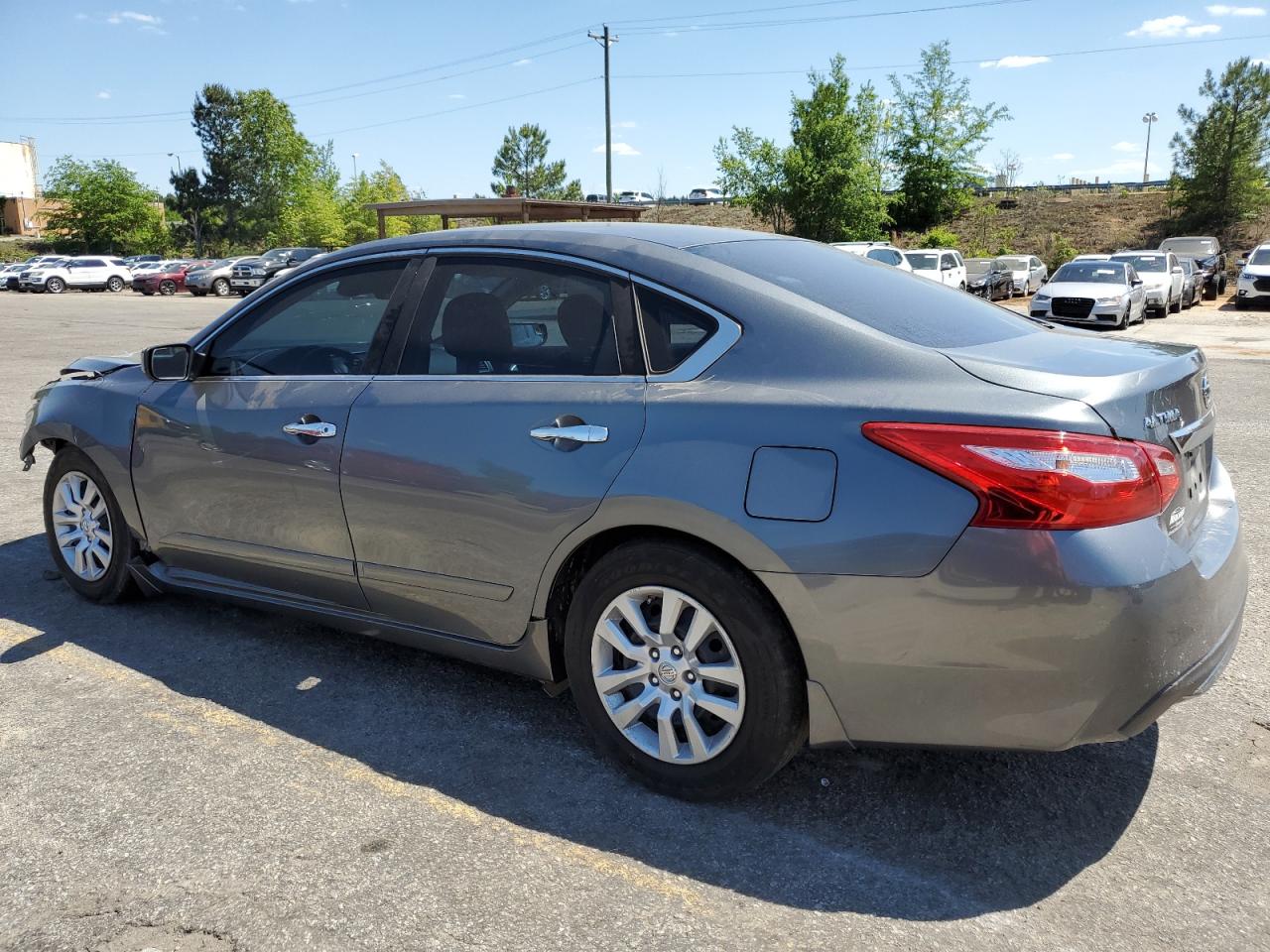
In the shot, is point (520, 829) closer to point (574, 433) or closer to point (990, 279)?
point (574, 433)

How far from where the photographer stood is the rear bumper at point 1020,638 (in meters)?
2.44

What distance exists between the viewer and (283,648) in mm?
4246

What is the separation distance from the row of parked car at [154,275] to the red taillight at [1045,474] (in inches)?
1658

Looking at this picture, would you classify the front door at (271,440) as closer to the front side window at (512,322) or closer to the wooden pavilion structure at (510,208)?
the front side window at (512,322)

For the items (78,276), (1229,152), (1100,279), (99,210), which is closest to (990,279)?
(1100,279)

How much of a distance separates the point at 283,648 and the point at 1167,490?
10.8 ft

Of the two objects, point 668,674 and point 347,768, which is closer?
point 668,674

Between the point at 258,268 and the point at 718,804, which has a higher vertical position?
the point at 258,268

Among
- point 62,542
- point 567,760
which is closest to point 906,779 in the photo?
point 567,760

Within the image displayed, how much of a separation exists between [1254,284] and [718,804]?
105ft

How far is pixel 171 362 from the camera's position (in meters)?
4.22

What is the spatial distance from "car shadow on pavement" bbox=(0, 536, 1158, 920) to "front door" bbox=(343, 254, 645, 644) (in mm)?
386

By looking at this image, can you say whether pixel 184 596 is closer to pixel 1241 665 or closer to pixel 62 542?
pixel 62 542

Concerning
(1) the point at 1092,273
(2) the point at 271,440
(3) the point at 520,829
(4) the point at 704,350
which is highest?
(4) the point at 704,350
